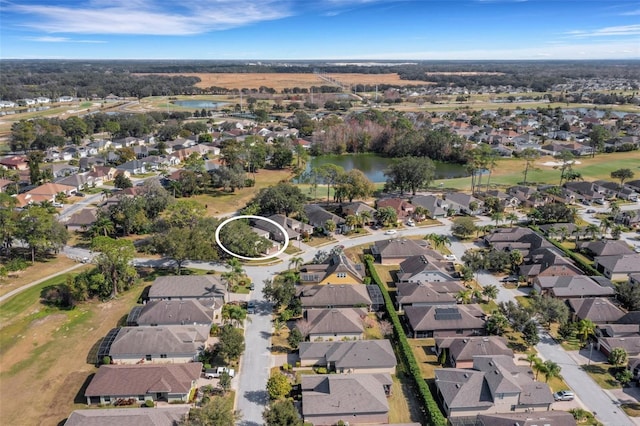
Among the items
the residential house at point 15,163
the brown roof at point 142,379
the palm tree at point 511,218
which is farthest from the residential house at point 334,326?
the residential house at point 15,163

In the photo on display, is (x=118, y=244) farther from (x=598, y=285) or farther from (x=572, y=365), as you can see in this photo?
(x=598, y=285)

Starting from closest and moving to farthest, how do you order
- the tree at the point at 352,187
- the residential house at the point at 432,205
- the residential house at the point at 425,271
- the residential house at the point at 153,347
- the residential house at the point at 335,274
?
the residential house at the point at 153,347 → the residential house at the point at 335,274 → the residential house at the point at 425,271 → the residential house at the point at 432,205 → the tree at the point at 352,187

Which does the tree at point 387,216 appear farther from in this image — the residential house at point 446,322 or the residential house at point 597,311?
the residential house at point 597,311

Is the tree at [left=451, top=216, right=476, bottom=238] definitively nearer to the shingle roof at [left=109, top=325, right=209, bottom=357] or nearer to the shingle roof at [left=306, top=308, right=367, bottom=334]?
the shingle roof at [left=306, top=308, right=367, bottom=334]

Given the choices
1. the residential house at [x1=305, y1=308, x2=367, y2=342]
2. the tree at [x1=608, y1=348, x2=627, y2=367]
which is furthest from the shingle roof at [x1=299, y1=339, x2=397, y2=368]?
the tree at [x1=608, y1=348, x2=627, y2=367]

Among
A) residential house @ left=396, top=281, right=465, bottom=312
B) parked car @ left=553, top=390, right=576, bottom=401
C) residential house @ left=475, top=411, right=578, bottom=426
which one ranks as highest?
residential house @ left=475, top=411, right=578, bottom=426

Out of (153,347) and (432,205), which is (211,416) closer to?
(153,347)
